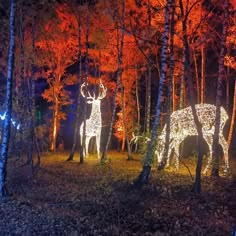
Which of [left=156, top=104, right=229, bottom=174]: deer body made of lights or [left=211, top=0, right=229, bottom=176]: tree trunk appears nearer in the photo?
[left=211, top=0, right=229, bottom=176]: tree trunk

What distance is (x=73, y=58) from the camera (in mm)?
24547

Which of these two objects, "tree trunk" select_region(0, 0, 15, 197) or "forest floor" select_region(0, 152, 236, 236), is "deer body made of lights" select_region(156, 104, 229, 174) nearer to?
"forest floor" select_region(0, 152, 236, 236)

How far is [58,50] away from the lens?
23766mm

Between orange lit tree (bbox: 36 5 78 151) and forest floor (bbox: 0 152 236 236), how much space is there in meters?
10.2

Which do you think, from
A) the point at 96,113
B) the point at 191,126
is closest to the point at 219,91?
the point at 191,126

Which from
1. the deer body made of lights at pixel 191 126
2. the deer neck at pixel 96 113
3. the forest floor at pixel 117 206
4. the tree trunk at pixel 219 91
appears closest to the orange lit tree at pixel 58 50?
the deer neck at pixel 96 113

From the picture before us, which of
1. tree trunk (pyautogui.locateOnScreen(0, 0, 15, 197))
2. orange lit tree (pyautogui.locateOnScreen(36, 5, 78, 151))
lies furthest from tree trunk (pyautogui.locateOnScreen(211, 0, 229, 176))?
orange lit tree (pyautogui.locateOnScreen(36, 5, 78, 151))

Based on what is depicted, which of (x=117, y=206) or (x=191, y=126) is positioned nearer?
(x=117, y=206)

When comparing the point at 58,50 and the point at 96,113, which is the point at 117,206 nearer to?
the point at 96,113

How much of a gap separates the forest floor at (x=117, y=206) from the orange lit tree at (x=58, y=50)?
10.2m

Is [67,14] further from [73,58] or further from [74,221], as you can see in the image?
[74,221]

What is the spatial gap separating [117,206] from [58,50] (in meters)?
16.5

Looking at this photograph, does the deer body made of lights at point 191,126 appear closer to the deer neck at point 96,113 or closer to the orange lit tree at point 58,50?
the deer neck at point 96,113

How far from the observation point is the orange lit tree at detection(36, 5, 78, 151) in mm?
20703
